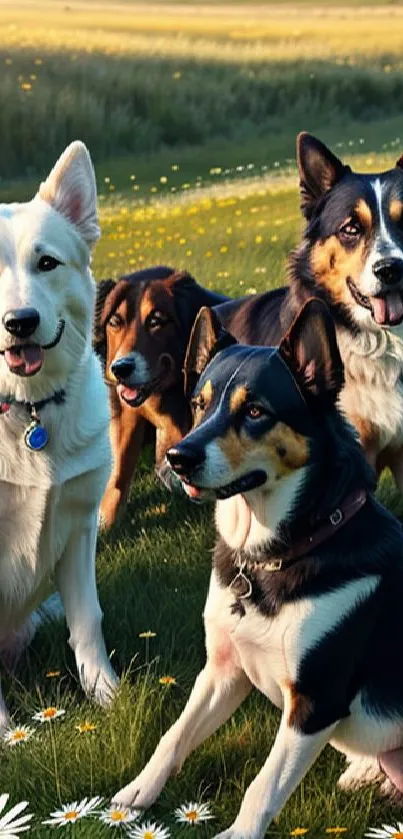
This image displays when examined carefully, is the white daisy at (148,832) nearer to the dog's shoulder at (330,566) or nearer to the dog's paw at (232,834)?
the dog's paw at (232,834)

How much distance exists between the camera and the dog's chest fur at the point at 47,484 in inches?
142

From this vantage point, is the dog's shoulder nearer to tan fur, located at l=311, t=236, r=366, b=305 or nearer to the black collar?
the black collar

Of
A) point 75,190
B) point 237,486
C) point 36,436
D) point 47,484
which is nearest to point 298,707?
point 237,486

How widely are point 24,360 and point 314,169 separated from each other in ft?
5.73

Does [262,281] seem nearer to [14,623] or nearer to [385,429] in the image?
[385,429]

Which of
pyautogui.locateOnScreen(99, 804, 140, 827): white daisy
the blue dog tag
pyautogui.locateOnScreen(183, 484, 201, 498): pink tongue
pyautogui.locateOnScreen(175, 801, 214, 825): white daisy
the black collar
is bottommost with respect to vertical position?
pyautogui.locateOnScreen(175, 801, 214, 825): white daisy

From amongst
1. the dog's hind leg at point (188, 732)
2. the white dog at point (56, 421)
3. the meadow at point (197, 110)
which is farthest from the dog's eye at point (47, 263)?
the meadow at point (197, 110)

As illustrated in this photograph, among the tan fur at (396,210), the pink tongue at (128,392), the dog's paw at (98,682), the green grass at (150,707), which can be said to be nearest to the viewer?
the green grass at (150,707)

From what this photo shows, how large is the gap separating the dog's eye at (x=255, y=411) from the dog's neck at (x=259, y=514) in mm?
197

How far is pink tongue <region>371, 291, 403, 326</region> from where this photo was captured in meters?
4.40

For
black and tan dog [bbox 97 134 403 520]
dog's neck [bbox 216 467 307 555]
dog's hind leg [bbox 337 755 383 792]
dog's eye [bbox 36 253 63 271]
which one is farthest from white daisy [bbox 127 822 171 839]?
black and tan dog [bbox 97 134 403 520]

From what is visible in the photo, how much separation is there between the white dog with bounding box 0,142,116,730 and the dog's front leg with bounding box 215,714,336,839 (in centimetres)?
90

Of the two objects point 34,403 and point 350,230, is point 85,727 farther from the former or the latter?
point 350,230

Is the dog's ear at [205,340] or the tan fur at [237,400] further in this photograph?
the dog's ear at [205,340]
